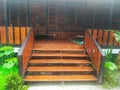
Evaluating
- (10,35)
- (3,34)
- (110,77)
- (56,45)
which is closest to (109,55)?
(110,77)

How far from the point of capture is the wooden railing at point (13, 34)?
8.05m

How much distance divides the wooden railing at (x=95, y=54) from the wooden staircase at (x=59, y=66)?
0.20m

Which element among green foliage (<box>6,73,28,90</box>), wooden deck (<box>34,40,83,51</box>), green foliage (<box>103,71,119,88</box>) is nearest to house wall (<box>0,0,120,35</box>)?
wooden deck (<box>34,40,83,51</box>)

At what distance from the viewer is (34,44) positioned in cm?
850

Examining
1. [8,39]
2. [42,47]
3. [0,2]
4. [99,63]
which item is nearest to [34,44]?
[42,47]

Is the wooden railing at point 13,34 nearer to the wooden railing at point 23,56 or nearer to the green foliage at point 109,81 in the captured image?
the wooden railing at point 23,56

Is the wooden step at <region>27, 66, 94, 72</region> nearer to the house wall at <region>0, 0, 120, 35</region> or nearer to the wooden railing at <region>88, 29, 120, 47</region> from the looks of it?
the wooden railing at <region>88, 29, 120, 47</region>

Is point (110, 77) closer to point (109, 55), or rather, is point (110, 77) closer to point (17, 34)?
point (109, 55)

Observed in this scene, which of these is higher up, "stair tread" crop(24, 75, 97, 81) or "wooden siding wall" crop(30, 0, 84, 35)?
"wooden siding wall" crop(30, 0, 84, 35)

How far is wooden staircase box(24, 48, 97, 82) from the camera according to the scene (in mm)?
6852

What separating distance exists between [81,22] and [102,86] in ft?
11.5

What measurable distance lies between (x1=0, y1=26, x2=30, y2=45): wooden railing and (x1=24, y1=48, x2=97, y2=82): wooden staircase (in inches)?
31.1

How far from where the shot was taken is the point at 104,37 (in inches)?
333

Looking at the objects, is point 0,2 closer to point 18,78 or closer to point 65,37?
point 65,37
